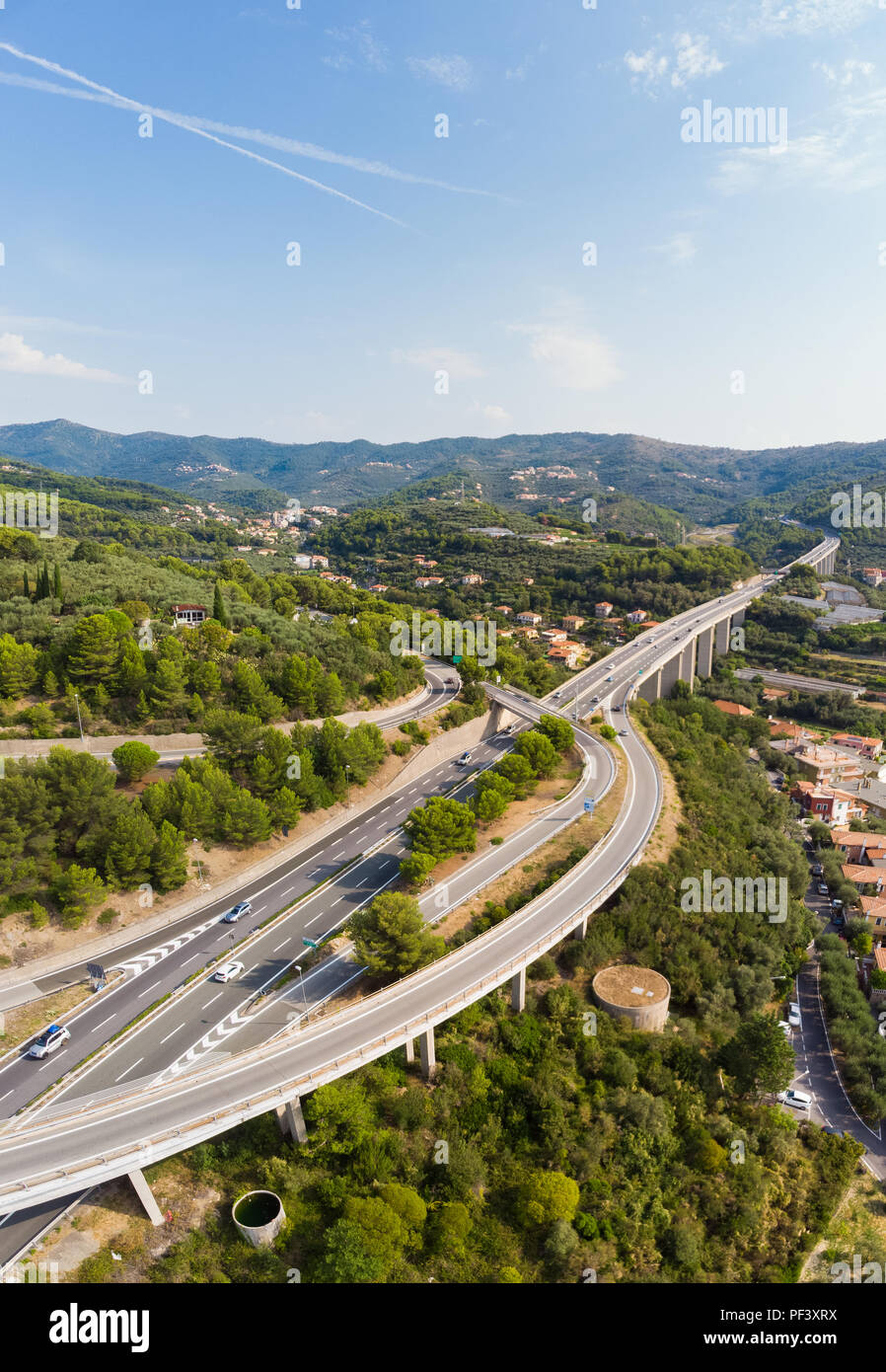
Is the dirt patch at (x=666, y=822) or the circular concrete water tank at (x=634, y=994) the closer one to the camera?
the circular concrete water tank at (x=634, y=994)

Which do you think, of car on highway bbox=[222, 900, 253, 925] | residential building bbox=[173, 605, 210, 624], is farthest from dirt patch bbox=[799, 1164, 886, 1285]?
residential building bbox=[173, 605, 210, 624]

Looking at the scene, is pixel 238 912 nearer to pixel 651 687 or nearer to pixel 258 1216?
pixel 258 1216

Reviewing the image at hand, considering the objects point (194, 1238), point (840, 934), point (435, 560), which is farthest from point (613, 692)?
point (435, 560)

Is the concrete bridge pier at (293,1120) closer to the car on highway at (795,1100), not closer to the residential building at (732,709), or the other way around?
the car on highway at (795,1100)

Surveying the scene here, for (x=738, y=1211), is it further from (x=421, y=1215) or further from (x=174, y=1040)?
(x=174, y=1040)

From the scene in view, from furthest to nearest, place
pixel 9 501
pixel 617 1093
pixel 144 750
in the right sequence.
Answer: pixel 9 501 → pixel 144 750 → pixel 617 1093

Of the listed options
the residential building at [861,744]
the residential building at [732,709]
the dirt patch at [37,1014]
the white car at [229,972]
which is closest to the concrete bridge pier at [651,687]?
the residential building at [732,709]
